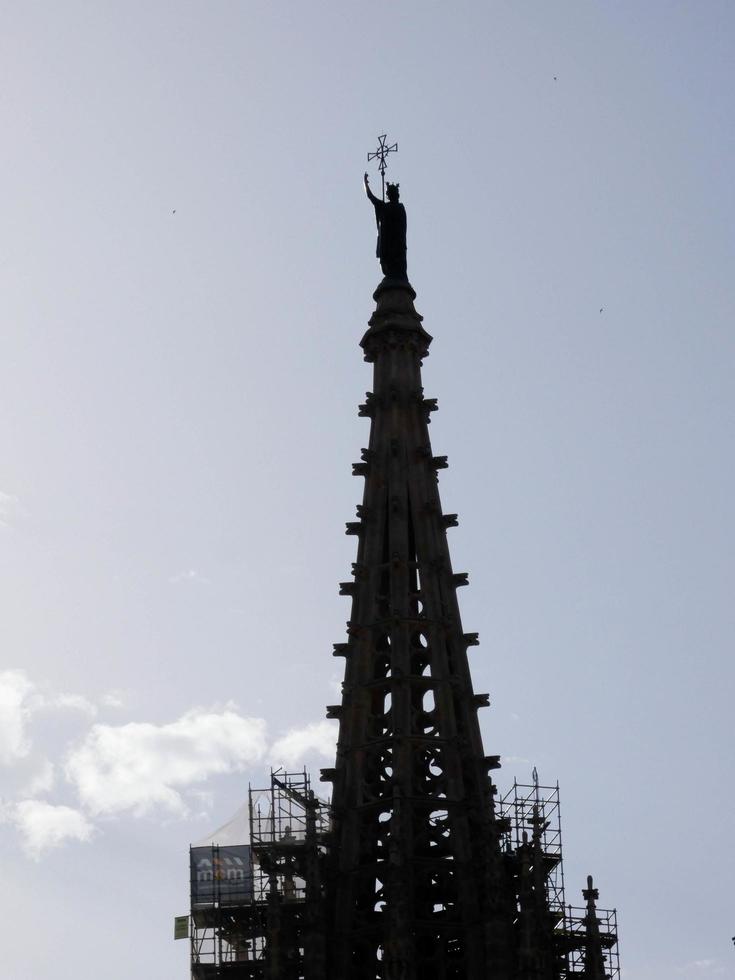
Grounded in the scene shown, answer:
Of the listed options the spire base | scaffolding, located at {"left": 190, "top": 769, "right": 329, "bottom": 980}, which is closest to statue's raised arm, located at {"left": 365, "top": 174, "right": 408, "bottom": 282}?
the spire base

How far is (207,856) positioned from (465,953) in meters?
12.9

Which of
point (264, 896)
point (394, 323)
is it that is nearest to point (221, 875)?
point (264, 896)

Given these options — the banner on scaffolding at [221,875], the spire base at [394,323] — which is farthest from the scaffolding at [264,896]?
the spire base at [394,323]

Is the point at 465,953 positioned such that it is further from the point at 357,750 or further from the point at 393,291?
the point at 393,291

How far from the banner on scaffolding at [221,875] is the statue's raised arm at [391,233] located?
85.8 ft

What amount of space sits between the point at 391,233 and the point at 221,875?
96.5ft

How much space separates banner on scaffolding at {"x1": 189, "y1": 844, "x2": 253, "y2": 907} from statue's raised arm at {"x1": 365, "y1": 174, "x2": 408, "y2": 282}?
26.1 m

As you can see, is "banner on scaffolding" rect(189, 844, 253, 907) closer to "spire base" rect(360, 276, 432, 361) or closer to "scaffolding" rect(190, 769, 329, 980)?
"scaffolding" rect(190, 769, 329, 980)

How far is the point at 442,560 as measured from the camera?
335 ft

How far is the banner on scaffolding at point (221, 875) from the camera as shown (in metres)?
99.5

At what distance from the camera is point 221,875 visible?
10025cm

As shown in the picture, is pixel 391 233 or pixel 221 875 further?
pixel 391 233

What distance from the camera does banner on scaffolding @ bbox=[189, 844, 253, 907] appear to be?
99500 mm

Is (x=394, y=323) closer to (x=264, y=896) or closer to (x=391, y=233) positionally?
(x=391, y=233)
